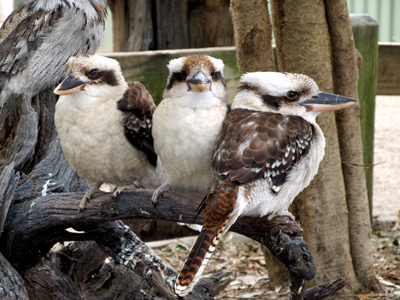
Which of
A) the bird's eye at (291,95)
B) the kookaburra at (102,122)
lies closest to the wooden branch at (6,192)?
the kookaburra at (102,122)

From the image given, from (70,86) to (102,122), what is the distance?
23 centimetres

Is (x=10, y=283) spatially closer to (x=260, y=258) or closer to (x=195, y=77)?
(x=195, y=77)

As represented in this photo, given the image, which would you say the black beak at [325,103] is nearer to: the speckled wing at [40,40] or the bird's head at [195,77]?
the bird's head at [195,77]

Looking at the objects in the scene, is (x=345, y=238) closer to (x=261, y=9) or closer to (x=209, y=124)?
(x=261, y=9)

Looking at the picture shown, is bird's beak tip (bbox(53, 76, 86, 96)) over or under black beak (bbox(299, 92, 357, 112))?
over

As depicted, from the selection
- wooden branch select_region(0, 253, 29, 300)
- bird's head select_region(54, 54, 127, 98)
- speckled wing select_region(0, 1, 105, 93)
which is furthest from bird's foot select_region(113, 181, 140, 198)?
speckled wing select_region(0, 1, 105, 93)

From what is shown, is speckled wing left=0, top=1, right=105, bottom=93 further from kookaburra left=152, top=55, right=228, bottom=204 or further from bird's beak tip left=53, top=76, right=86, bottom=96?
kookaburra left=152, top=55, right=228, bottom=204

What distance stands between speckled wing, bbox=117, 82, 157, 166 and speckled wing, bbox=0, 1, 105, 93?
2.61 ft

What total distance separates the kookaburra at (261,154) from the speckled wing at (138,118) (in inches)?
18.1

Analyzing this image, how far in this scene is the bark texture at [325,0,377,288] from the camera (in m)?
3.46

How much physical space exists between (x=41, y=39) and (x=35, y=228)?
1155 mm

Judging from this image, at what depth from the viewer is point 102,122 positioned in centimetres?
245

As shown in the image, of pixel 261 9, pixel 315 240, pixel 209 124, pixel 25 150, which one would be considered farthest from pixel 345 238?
pixel 25 150

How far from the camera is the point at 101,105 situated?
246 cm
